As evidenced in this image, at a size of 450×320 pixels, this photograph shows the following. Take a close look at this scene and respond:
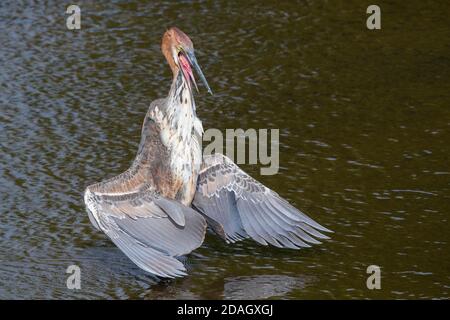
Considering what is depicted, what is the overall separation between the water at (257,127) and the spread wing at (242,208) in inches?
5.6

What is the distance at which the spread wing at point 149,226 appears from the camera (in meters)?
8.20

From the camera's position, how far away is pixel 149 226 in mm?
8508

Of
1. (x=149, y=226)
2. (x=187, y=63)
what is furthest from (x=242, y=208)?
(x=187, y=63)

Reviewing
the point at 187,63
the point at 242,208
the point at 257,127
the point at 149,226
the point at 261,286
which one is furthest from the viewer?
the point at 257,127

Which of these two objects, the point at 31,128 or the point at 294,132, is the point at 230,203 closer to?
the point at 294,132

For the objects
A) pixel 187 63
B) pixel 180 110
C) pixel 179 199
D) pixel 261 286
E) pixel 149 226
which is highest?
pixel 187 63

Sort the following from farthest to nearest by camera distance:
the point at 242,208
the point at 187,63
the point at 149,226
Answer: the point at 242,208
the point at 187,63
the point at 149,226

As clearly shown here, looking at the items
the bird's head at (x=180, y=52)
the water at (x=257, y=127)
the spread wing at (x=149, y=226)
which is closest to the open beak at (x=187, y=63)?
the bird's head at (x=180, y=52)

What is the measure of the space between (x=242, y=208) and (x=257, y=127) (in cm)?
209

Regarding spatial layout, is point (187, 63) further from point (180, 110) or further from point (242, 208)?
point (242, 208)

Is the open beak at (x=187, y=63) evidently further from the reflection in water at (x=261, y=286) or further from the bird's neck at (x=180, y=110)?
the reflection in water at (x=261, y=286)

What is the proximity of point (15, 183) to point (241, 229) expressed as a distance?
7.10ft

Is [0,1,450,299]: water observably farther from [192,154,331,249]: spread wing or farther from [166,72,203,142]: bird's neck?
[166,72,203,142]: bird's neck

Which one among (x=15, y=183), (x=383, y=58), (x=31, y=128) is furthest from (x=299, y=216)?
(x=383, y=58)
